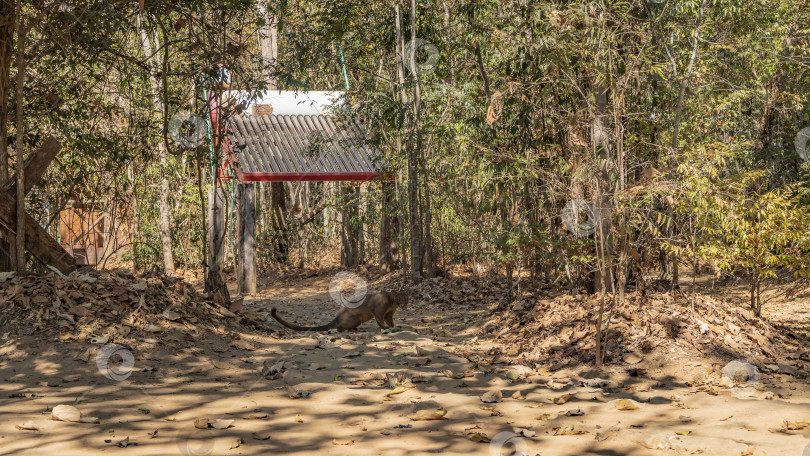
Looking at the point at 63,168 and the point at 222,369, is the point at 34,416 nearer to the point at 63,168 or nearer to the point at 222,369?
the point at 222,369

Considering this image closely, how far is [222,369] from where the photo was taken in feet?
21.5

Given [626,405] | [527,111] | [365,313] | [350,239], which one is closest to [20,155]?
[365,313]

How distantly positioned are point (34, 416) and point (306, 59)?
7413mm

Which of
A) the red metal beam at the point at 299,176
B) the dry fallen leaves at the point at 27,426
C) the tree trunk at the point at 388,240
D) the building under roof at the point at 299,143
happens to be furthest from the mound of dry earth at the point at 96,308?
the tree trunk at the point at 388,240

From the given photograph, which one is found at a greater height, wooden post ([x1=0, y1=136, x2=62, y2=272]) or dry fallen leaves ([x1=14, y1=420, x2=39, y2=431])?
wooden post ([x1=0, y1=136, x2=62, y2=272])

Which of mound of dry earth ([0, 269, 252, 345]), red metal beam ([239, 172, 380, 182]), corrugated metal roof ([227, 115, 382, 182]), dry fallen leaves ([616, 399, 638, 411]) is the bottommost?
dry fallen leaves ([616, 399, 638, 411])

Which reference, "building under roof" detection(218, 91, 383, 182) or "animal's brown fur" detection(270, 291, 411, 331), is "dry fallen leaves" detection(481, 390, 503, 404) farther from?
"building under roof" detection(218, 91, 383, 182)

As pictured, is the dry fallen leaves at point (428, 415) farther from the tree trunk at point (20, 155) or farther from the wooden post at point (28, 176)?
the wooden post at point (28, 176)

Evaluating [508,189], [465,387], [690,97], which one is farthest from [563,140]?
[465,387]

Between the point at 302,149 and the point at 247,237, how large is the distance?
80.1 inches

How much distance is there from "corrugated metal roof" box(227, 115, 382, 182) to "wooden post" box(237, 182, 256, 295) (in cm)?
43

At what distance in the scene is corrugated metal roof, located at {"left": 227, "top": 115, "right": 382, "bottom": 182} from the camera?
13039 mm

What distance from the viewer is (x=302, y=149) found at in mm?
14102

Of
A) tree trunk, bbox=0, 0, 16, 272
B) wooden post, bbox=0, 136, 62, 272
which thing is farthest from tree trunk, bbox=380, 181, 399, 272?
tree trunk, bbox=0, 0, 16, 272
